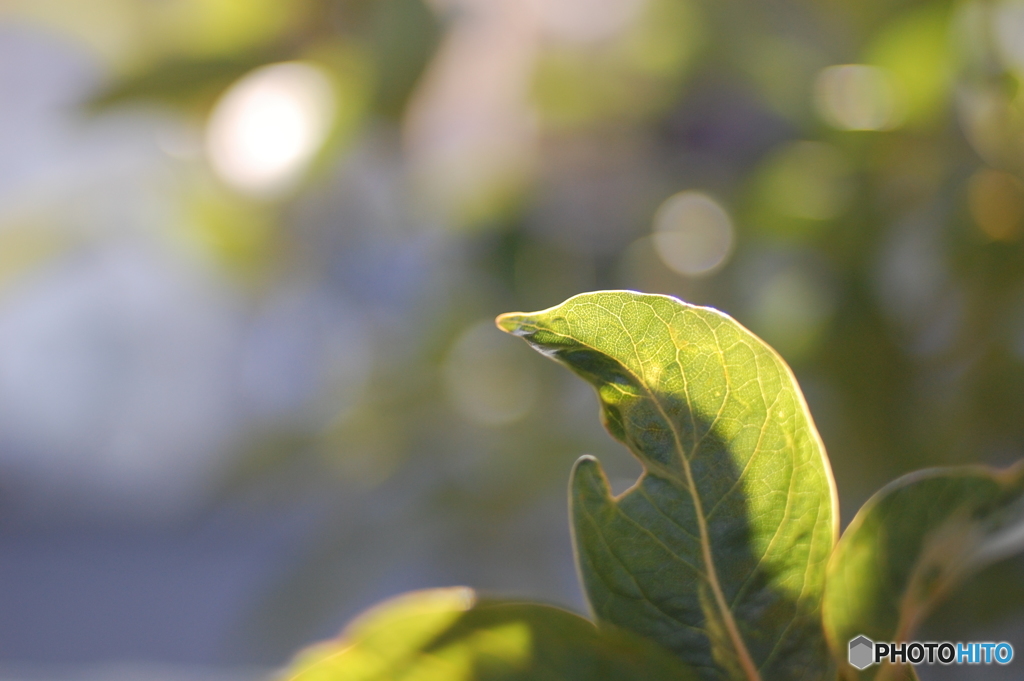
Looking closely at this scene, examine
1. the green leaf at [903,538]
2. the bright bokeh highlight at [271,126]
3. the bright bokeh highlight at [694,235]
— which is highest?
Answer: the bright bokeh highlight at [271,126]

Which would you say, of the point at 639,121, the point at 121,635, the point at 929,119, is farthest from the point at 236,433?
the point at 121,635

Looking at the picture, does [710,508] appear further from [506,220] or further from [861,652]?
[506,220]

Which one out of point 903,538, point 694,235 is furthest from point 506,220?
point 903,538

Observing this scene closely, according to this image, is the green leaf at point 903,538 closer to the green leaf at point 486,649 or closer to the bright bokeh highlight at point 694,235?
the green leaf at point 486,649

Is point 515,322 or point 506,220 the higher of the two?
point 506,220

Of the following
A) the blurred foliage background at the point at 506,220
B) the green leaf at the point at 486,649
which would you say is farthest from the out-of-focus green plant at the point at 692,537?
the blurred foliage background at the point at 506,220

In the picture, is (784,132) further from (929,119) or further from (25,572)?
(25,572)

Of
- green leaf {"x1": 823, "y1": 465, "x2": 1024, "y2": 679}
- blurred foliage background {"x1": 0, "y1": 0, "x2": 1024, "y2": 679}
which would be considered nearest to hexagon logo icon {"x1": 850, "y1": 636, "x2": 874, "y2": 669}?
green leaf {"x1": 823, "y1": 465, "x2": 1024, "y2": 679}
